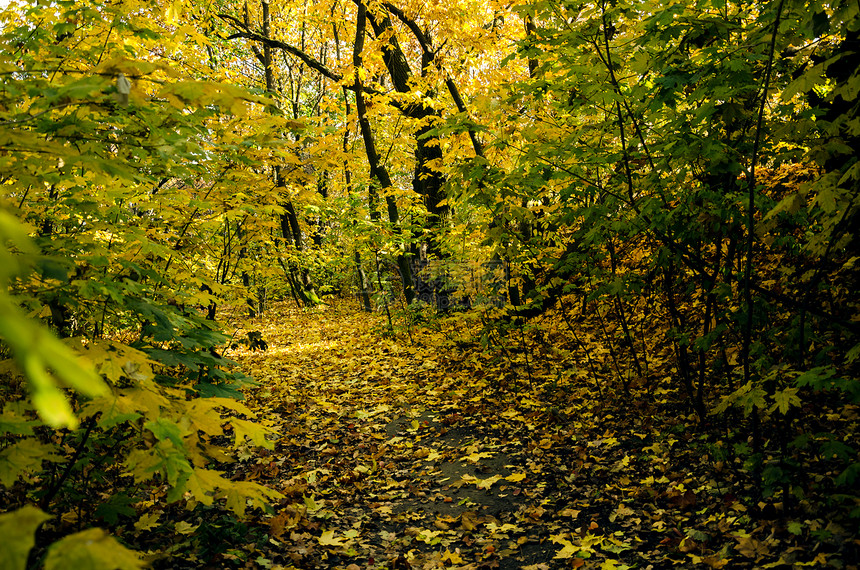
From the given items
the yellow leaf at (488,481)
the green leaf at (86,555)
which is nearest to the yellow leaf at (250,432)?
the green leaf at (86,555)

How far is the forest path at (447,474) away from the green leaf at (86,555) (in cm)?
247

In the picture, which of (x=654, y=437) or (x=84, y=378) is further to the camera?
(x=654, y=437)

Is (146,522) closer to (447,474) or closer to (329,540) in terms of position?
(329,540)

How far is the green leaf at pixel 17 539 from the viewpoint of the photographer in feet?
2.96

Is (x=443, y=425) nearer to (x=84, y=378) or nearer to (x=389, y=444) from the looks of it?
(x=389, y=444)

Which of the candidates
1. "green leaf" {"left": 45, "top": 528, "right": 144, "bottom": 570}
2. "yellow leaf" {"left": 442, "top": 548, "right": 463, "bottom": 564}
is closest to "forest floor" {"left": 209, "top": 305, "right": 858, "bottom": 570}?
"yellow leaf" {"left": 442, "top": 548, "right": 463, "bottom": 564}

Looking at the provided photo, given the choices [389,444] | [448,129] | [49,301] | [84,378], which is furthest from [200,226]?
[84,378]

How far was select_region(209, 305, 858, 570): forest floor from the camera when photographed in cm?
Answer: 306

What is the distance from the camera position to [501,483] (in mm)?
4227

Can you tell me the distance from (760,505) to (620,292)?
186 cm

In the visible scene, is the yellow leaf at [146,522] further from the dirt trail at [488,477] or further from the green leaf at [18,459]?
the green leaf at [18,459]

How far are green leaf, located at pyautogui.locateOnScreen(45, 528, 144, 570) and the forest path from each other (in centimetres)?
247

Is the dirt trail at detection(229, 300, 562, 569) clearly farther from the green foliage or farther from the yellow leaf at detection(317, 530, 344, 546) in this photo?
the green foliage

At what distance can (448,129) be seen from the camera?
4.43 metres
